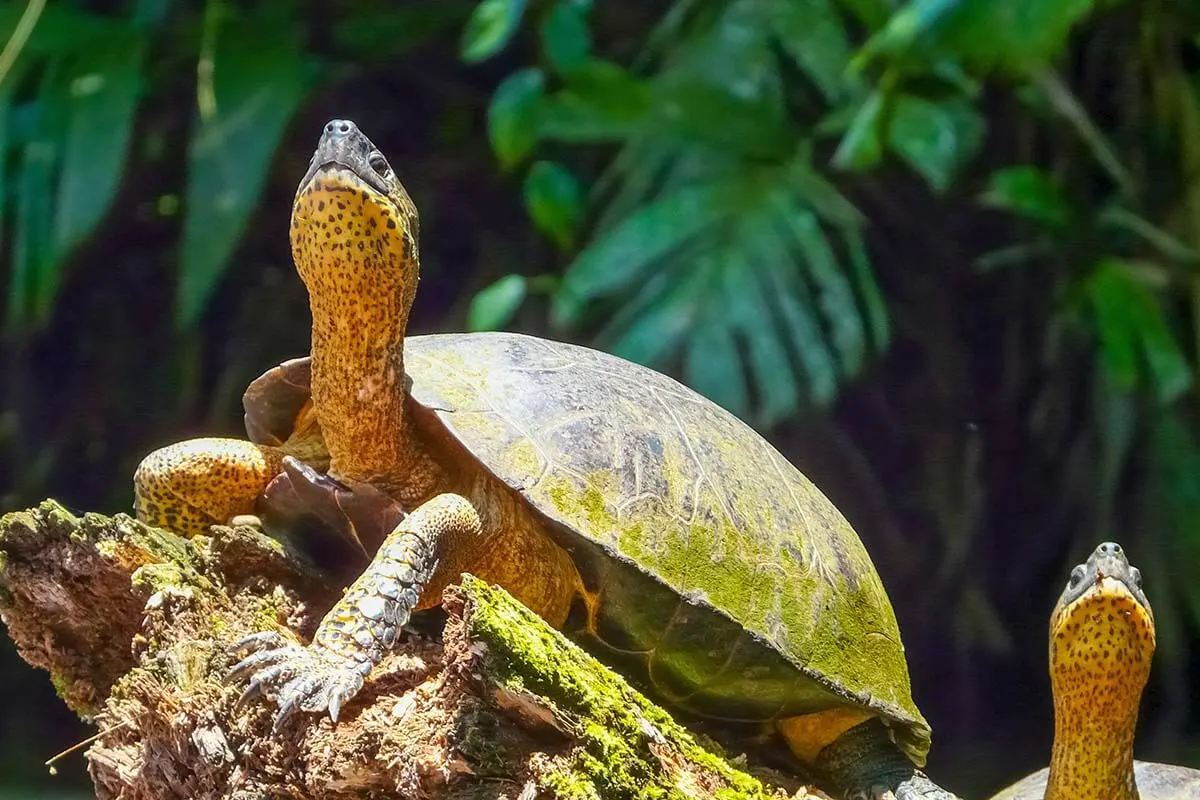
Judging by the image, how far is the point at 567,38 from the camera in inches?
103

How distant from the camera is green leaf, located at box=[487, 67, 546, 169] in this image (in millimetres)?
2594

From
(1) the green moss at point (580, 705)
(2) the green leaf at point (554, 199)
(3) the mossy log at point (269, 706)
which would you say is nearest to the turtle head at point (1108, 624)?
(3) the mossy log at point (269, 706)

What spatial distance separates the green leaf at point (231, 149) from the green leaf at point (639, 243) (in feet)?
2.46

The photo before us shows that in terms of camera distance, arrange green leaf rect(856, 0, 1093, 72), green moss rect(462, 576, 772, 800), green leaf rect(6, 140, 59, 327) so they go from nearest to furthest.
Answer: green moss rect(462, 576, 772, 800), green leaf rect(856, 0, 1093, 72), green leaf rect(6, 140, 59, 327)

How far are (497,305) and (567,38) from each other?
1.97 feet

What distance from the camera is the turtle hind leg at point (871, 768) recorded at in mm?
1274

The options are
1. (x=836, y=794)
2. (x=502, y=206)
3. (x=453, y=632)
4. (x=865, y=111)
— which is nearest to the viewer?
(x=453, y=632)

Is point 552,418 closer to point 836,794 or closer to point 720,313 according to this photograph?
point 836,794

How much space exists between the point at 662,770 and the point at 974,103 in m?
2.04

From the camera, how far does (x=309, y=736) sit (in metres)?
0.97

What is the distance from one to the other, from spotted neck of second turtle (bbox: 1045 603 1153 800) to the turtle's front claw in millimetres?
802

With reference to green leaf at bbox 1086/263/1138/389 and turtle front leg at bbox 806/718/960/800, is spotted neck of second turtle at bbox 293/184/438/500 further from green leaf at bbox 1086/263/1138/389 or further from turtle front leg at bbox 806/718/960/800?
green leaf at bbox 1086/263/1138/389

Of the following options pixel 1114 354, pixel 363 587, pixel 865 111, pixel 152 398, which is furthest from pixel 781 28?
pixel 363 587

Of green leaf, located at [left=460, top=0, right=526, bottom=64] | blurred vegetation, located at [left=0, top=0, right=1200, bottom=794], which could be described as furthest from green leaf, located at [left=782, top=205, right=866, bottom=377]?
green leaf, located at [left=460, top=0, right=526, bottom=64]
